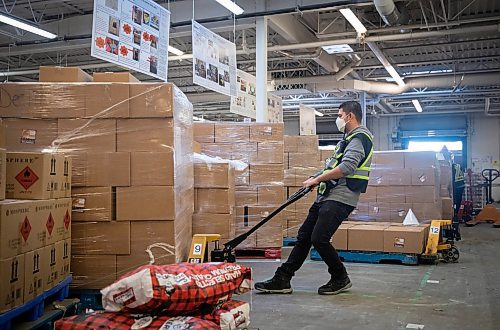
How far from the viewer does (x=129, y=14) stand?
5801 mm

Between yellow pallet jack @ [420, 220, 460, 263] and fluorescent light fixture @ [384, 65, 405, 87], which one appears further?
fluorescent light fixture @ [384, 65, 405, 87]

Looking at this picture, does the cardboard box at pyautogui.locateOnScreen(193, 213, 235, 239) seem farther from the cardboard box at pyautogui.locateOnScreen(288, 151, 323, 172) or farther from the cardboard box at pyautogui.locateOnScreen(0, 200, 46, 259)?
the cardboard box at pyautogui.locateOnScreen(288, 151, 323, 172)

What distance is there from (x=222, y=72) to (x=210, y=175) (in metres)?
1.94

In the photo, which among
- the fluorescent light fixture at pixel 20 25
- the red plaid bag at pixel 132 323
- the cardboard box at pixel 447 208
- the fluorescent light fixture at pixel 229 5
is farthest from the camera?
the cardboard box at pixel 447 208

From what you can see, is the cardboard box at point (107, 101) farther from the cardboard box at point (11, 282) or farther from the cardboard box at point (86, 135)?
the cardboard box at point (11, 282)

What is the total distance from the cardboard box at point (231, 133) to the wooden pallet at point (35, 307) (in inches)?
160

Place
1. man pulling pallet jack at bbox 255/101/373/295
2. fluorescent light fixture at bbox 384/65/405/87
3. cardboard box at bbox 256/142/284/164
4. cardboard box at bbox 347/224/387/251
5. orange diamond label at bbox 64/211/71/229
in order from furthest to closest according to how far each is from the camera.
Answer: fluorescent light fixture at bbox 384/65/405/87 < cardboard box at bbox 256/142/284/164 < cardboard box at bbox 347/224/387/251 < man pulling pallet jack at bbox 255/101/373/295 < orange diamond label at bbox 64/211/71/229

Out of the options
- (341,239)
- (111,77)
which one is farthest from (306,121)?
(111,77)

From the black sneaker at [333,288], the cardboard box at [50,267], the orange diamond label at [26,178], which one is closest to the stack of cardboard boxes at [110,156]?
the cardboard box at [50,267]

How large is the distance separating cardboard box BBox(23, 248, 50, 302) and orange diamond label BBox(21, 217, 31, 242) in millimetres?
106

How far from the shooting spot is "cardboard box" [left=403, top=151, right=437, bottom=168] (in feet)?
30.6

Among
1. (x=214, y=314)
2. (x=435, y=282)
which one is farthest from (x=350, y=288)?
(x=214, y=314)

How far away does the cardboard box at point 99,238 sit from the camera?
4.26 metres

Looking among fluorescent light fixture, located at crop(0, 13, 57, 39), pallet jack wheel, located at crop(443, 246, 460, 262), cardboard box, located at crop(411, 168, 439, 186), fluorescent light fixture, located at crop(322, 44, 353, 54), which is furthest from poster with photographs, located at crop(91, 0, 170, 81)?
fluorescent light fixture, located at crop(322, 44, 353, 54)
